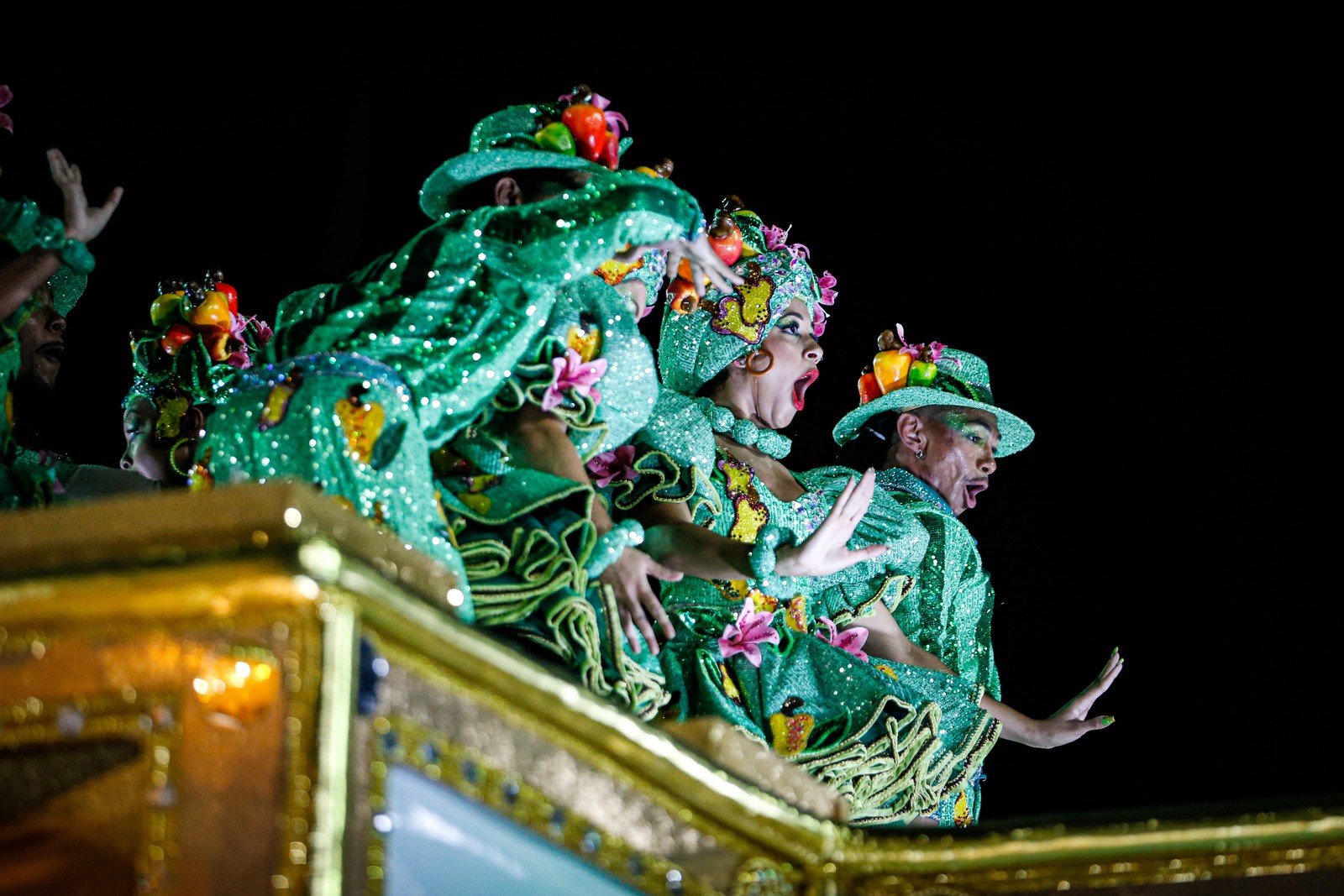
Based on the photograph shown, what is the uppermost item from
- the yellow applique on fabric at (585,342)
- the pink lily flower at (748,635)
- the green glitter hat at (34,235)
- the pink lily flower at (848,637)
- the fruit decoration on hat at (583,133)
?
the fruit decoration on hat at (583,133)

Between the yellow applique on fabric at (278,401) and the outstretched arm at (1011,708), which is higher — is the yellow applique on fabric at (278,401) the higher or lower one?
the higher one

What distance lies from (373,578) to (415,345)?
1.11m

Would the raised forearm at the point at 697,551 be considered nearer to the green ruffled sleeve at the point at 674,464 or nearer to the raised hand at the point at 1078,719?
the green ruffled sleeve at the point at 674,464

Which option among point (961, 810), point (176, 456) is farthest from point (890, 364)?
point (176, 456)

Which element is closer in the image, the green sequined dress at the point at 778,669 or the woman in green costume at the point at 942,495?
the green sequined dress at the point at 778,669

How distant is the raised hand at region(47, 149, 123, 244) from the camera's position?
2.53 m

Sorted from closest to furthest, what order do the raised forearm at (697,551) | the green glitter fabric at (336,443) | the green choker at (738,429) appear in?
the green glitter fabric at (336,443) → the raised forearm at (697,551) → the green choker at (738,429)

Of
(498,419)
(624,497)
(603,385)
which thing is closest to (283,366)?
(498,419)

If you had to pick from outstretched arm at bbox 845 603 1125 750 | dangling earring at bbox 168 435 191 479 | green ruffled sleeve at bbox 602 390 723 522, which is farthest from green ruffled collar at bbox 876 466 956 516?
dangling earring at bbox 168 435 191 479

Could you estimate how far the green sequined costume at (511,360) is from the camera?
2148 millimetres

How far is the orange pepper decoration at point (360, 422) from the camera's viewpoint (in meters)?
1.96

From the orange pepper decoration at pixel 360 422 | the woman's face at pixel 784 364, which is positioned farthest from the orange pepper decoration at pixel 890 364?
the orange pepper decoration at pixel 360 422

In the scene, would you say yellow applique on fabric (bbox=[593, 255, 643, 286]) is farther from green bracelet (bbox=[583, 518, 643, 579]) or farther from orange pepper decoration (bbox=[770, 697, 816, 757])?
orange pepper decoration (bbox=[770, 697, 816, 757])

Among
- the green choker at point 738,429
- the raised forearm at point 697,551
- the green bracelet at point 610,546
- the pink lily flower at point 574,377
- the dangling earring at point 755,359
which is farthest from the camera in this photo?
the dangling earring at point 755,359
